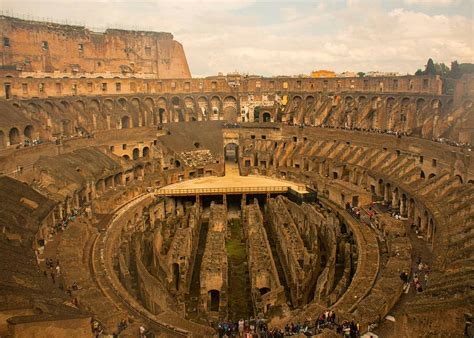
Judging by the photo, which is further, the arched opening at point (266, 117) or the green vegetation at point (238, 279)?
the arched opening at point (266, 117)

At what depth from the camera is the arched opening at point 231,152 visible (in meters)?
49.9

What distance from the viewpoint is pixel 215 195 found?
36469 mm

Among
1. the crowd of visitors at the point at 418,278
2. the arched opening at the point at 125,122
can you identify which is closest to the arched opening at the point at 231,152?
Result: the arched opening at the point at 125,122

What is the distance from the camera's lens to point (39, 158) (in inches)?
1293

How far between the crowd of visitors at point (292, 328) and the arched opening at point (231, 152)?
108ft

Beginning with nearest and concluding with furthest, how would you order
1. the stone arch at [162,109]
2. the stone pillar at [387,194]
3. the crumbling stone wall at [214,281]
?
1. the crumbling stone wall at [214,281]
2. the stone pillar at [387,194]
3. the stone arch at [162,109]

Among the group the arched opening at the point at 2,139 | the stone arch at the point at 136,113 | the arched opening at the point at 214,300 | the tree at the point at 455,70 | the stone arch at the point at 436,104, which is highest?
the tree at the point at 455,70

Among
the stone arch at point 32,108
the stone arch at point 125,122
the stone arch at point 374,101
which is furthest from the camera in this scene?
the stone arch at point 125,122

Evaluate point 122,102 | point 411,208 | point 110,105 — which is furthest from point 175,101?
point 411,208

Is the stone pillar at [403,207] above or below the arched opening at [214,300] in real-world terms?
above

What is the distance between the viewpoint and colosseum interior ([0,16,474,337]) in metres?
17.0

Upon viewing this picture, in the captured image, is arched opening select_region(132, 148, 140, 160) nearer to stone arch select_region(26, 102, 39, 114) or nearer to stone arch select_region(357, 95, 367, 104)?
stone arch select_region(26, 102, 39, 114)

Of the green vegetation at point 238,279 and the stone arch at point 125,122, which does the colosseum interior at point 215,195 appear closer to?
the green vegetation at point 238,279

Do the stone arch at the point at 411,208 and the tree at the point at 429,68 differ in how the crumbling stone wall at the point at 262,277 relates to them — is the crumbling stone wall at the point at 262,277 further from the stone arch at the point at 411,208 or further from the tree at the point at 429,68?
the tree at the point at 429,68
